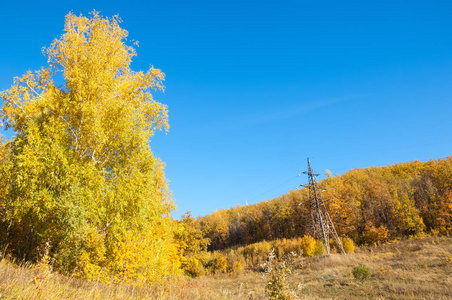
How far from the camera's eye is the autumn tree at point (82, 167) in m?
7.62

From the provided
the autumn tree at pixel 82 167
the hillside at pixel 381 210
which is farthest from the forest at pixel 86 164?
the hillside at pixel 381 210

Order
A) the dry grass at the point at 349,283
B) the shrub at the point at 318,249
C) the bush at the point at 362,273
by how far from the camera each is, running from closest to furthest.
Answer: the dry grass at the point at 349,283 < the bush at the point at 362,273 < the shrub at the point at 318,249

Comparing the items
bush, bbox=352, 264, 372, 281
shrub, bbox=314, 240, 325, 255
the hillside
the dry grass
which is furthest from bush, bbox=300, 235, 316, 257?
bush, bbox=352, 264, 372, 281

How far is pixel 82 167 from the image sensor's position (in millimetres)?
7863

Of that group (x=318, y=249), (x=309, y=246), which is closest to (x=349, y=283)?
(x=318, y=249)

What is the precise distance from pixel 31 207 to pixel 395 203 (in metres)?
76.7

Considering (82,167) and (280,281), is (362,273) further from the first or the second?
(82,167)

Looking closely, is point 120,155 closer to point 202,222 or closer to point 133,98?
point 133,98

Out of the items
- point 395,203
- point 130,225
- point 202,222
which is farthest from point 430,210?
point 202,222

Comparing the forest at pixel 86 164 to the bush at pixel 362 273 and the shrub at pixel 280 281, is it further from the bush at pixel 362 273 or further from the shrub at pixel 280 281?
the bush at pixel 362 273

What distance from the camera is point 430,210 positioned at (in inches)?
2318

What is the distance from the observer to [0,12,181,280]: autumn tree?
7625 millimetres

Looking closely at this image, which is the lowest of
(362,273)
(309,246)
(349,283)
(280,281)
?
(349,283)

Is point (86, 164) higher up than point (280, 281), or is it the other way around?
point (86, 164)
